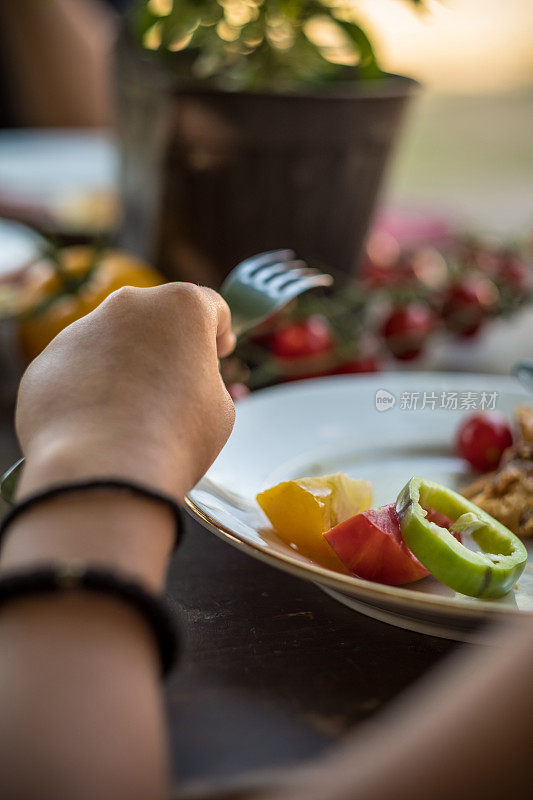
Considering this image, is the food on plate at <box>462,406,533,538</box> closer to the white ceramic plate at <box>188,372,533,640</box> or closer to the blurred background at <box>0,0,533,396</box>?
the white ceramic plate at <box>188,372,533,640</box>

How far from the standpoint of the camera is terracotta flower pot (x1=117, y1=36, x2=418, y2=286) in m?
0.98

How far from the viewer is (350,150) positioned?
3.34 ft

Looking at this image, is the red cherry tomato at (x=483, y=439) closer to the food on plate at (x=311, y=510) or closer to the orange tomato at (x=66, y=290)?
the food on plate at (x=311, y=510)

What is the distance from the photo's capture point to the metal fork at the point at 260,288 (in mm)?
586

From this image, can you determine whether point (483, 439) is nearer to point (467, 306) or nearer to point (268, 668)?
point (268, 668)

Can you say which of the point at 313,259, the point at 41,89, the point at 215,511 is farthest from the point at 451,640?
the point at 41,89

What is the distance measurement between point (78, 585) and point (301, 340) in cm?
62

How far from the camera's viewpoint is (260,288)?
2.00ft

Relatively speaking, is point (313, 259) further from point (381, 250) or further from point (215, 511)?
→ point (215, 511)

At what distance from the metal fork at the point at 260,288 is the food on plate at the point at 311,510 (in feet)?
0.41

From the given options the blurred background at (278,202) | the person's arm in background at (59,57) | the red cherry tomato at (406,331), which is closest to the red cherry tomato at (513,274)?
the blurred background at (278,202)

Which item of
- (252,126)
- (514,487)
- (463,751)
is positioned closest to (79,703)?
(463,751)

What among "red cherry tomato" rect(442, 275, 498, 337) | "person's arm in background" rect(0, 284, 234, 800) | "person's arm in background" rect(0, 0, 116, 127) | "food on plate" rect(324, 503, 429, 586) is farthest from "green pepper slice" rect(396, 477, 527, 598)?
"person's arm in background" rect(0, 0, 116, 127)

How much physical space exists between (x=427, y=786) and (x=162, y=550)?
16 cm
